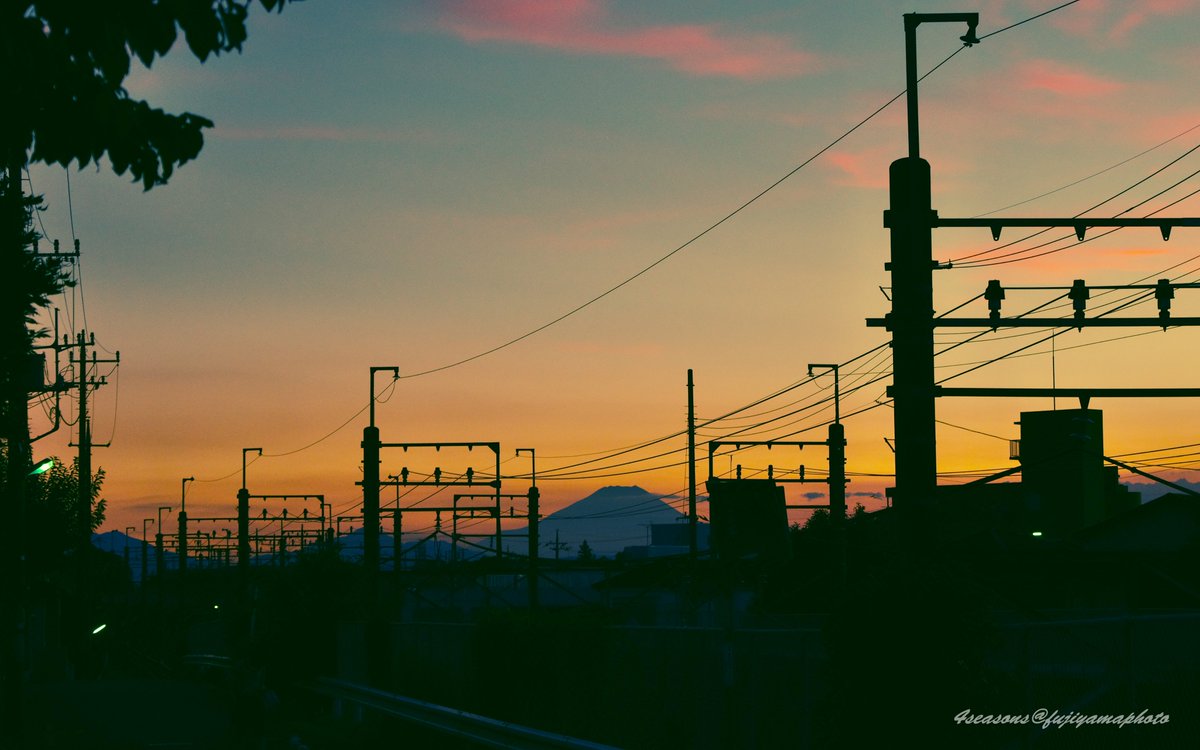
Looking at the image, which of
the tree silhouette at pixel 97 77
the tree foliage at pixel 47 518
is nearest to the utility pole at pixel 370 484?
the tree foliage at pixel 47 518

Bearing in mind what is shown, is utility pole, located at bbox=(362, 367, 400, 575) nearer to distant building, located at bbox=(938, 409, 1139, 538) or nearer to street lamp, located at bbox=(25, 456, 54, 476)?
street lamp, located at bbox=(25, 456, 54, 476)

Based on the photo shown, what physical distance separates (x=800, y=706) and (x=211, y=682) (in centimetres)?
2351

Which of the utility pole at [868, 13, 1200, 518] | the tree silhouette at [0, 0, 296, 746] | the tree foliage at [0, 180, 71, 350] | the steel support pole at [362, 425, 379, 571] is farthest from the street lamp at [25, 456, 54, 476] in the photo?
the tree silhouette at [0, 0, 296, 746]

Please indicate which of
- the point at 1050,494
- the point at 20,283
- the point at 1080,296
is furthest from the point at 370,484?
the point at 1050,494

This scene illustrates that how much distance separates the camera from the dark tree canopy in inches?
283

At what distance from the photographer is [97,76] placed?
7754mm

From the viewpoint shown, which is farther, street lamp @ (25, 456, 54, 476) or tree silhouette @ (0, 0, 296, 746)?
street lamp @ (25, 456, 54, 476)

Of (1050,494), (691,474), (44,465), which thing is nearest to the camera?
(44,465)

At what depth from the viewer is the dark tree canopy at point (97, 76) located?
718cm

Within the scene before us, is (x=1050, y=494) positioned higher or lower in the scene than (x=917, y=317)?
lower

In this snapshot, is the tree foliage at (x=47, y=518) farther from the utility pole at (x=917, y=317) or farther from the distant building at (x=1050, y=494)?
the distant building at (x=1050, y=494)

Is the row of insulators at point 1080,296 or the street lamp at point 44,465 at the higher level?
the row of insulators at point 1080,296

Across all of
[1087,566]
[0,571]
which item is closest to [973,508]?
[1087,566]

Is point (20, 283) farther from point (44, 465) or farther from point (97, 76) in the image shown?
point (97, 76)
